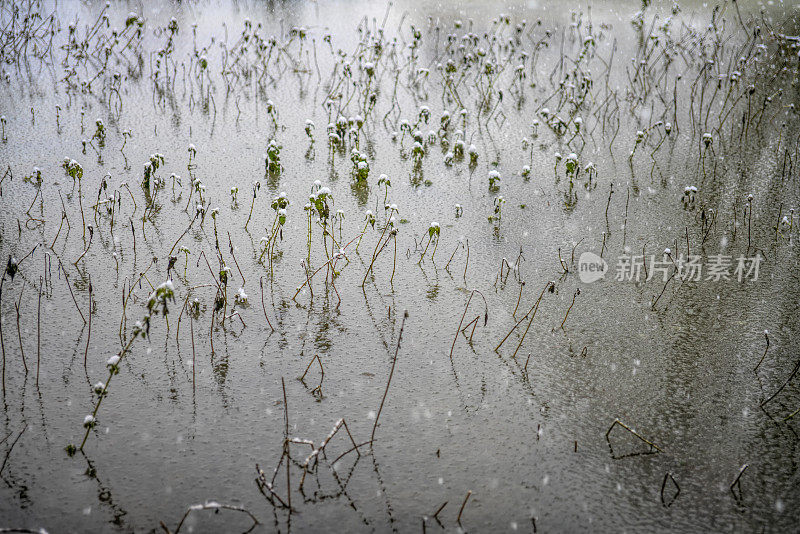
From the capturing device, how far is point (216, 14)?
362 inches

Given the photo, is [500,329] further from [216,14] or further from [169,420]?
[216,14]

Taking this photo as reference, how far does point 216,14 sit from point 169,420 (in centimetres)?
780

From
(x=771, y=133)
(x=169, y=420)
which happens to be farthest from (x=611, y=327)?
(x=771, y=133)

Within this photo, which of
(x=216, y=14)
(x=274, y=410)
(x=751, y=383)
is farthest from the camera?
(x=216, y=14)

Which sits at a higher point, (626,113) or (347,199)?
(626,113)

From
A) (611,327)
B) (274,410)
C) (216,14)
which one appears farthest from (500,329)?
(216,14)

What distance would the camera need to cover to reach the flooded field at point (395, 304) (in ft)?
7.55

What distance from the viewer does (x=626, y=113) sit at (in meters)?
6.19

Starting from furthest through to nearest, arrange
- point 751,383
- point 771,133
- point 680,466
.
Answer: point 771,133, point 751,383, point 680,466

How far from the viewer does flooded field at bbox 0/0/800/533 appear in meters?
2.30

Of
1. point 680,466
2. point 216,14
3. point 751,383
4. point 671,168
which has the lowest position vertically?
point 680,466

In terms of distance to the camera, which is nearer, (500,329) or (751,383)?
(751,383)

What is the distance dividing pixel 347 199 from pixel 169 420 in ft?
7.56

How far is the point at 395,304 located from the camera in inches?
135
